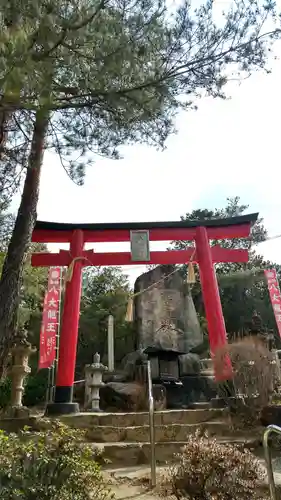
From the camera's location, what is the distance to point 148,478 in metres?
4.18

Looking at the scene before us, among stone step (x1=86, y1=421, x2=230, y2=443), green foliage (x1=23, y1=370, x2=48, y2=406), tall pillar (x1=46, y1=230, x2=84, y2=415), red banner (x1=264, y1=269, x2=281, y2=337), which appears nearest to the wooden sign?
tall pillar (x1=46, y1=230, x2=84, y2=415)

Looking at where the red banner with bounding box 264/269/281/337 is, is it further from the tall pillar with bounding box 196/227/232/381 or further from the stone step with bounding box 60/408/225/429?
the stone step with bounding box 60/408/225/429

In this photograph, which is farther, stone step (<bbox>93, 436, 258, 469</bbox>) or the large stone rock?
the large stone rock

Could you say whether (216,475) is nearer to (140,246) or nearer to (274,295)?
(140,246)

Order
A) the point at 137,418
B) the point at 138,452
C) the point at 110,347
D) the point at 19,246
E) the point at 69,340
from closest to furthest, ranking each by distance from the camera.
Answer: the point at 19,246
the point at 138,452
the point at 137,418
the point at 69,340
the point at 110,347

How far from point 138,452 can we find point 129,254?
4757 millimetres

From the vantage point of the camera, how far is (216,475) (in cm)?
294

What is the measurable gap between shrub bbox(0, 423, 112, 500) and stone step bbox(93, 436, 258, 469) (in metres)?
2.33

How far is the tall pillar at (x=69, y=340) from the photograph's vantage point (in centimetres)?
698

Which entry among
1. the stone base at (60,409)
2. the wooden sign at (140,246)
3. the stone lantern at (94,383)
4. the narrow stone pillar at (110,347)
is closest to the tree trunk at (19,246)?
the stone base at (60,409)

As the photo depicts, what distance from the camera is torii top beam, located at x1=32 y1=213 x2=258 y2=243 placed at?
8.91 meters

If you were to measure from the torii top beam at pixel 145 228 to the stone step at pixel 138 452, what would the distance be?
482cm

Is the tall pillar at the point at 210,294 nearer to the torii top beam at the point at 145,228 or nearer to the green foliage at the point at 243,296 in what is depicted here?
the torii top beam at the point at 145,228

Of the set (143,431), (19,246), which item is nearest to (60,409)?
A: (143,431)
